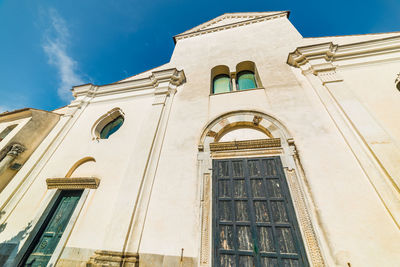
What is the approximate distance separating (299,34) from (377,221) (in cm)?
791

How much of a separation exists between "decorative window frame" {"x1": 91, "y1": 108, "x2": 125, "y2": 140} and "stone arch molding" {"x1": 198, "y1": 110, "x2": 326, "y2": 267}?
12.7 ft

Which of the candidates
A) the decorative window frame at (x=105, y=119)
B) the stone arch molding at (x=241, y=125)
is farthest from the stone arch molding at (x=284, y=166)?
the decorative window frame at (x=105, y=119)

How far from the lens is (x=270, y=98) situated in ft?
16.7

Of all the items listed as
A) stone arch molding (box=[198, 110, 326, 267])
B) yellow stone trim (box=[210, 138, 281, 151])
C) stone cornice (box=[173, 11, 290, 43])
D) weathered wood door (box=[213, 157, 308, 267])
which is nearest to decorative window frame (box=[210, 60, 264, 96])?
stone arch molding (box=[198, 110, 326, 267])

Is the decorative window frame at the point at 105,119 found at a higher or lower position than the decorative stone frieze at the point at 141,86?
lower

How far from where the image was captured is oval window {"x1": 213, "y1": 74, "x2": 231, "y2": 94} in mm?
6656

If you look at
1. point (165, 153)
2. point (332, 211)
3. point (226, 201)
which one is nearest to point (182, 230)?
point (226, 201)

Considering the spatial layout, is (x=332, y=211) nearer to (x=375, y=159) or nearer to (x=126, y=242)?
(x=375, y=159)

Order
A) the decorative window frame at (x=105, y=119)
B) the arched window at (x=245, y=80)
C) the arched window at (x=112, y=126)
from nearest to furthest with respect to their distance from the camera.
A: the decorative window frame at (x=105, y=119) → the arched window at (x=112, y=126) → the arched window at (x=245, y=80)

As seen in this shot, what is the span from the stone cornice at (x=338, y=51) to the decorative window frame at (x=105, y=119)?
7.01 metres

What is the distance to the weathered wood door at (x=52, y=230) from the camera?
149 inches

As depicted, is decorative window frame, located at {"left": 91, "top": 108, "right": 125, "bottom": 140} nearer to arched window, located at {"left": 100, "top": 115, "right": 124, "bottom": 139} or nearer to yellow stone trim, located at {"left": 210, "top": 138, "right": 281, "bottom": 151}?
arched window, located at {"left": 100, "top": 115, "right": 124, "bottom": 139}

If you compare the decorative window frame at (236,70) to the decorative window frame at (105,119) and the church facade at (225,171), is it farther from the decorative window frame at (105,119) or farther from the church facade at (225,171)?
the decorative window frame at (105,119)

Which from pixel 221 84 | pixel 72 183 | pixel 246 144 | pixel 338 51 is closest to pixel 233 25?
pixel 221 84
